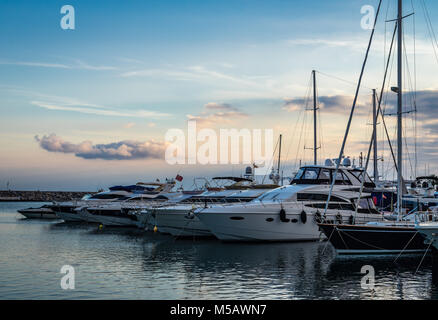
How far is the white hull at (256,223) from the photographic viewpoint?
29.4 m

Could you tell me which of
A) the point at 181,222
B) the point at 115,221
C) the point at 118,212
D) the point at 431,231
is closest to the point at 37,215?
the point at 115,221

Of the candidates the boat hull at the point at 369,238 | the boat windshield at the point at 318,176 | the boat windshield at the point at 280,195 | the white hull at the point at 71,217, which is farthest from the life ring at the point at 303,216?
→ the white hull at the point at 71,217

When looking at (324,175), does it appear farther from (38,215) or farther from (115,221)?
(38,215)

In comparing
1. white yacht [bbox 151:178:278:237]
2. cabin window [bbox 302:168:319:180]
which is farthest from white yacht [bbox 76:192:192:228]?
cabin window [bbox 302:168:319:180]

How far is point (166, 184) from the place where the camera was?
193 feet

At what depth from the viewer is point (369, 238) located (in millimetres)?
24469

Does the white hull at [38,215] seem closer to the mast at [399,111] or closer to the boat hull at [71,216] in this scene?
the boat hull at [71,216]

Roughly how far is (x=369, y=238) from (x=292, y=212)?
253 inches

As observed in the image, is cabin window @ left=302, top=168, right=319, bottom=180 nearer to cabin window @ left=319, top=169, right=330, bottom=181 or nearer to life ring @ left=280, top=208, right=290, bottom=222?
cabin window @ left=319, top=169, right=330, bottom=181
